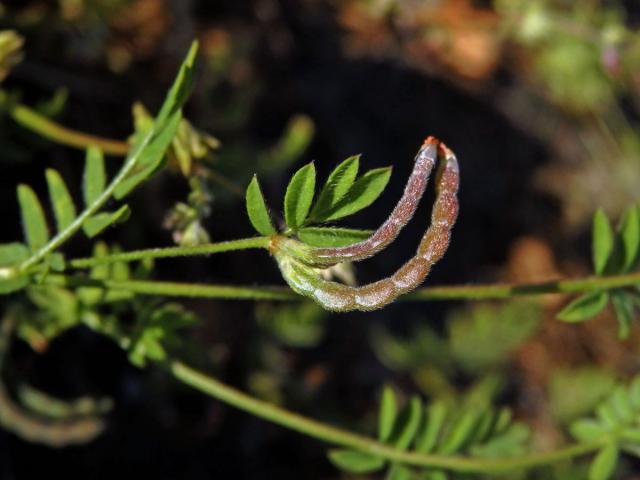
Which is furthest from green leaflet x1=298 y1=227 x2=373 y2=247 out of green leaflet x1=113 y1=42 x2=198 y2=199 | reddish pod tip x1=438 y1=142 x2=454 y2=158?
green leaflet x1=113 y1=42 x2=198 y2=199

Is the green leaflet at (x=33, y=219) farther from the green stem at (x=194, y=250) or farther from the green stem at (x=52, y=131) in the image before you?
the green stem at (x=52, y=131)

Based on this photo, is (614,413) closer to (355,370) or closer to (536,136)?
(355,370)

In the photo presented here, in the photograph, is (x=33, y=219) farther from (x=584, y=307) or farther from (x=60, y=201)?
(x=584, y=307)

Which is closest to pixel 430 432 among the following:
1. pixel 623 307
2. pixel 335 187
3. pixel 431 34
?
pixel 623 307

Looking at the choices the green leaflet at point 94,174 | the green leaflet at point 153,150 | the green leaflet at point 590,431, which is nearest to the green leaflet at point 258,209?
the green leaflet at point 153,150

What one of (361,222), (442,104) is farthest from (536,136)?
(361,222)

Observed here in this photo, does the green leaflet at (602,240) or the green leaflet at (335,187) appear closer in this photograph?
the green leaflet at (335,187)

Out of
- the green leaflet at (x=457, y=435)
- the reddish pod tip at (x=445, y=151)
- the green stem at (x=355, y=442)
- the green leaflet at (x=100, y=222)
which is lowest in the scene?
the green stem at (x=355, y=442)
